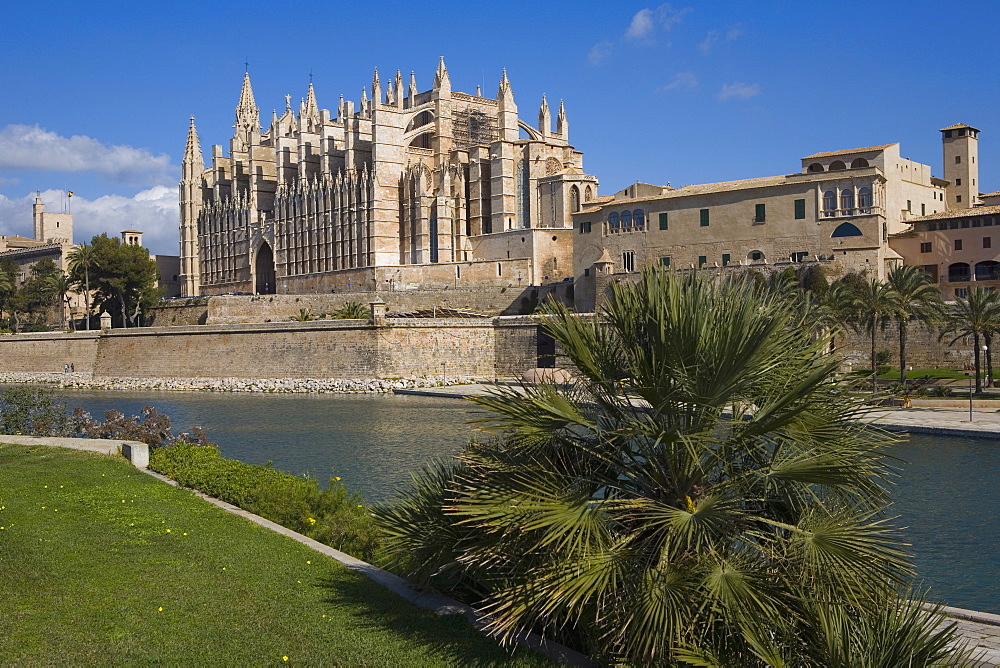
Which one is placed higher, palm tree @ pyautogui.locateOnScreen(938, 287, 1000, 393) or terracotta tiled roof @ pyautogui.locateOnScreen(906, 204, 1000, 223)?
terracotta tiled roof @ pyautogui.locateOnScreen(906, 204, 1000, 223)

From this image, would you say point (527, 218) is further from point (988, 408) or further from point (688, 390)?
point (688, 390)

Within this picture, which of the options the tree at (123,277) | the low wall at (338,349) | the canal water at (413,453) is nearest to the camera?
the canal water at (413,453)

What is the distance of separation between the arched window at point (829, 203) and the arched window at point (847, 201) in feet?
1.00

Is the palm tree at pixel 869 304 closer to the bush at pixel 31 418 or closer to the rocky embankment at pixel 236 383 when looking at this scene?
the rocky embankment at pixel 236 383

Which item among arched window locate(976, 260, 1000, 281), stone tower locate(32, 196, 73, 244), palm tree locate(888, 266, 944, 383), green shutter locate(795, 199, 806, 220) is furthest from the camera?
stone tower locate(32, 196, 73, 244)

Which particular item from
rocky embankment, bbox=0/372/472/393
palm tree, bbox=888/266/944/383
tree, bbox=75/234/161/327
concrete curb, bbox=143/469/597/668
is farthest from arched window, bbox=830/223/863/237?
tree, bbox=75/234/161/327

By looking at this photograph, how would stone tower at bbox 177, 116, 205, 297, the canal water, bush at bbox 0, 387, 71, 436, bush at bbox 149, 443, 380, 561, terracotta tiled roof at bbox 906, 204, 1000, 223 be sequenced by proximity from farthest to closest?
1. stone tower at bbox 177, 116, 205, 297
2. terracotta tiled roof at bbox 906, 204, 1000, 223
3. bush at bbox 0, 387, 71, 436
4. the canal water
5. bush at bbox 149, 443, 380, 561

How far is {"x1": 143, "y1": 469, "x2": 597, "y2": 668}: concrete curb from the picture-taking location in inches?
252

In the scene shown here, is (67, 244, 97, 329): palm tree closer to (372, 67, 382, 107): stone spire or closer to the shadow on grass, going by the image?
(372, 67, 382, 107): stone spire

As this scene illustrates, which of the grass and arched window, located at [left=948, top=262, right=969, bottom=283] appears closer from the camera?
the grass

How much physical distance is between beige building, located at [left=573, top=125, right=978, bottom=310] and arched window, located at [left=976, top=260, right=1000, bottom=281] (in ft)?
9.59

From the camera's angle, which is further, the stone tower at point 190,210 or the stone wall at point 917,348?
the stone tower at point 190,210

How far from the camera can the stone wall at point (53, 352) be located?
51500 millimetres

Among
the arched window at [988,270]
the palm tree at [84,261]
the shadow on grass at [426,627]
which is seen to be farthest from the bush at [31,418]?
the palm tree at [84,261]
